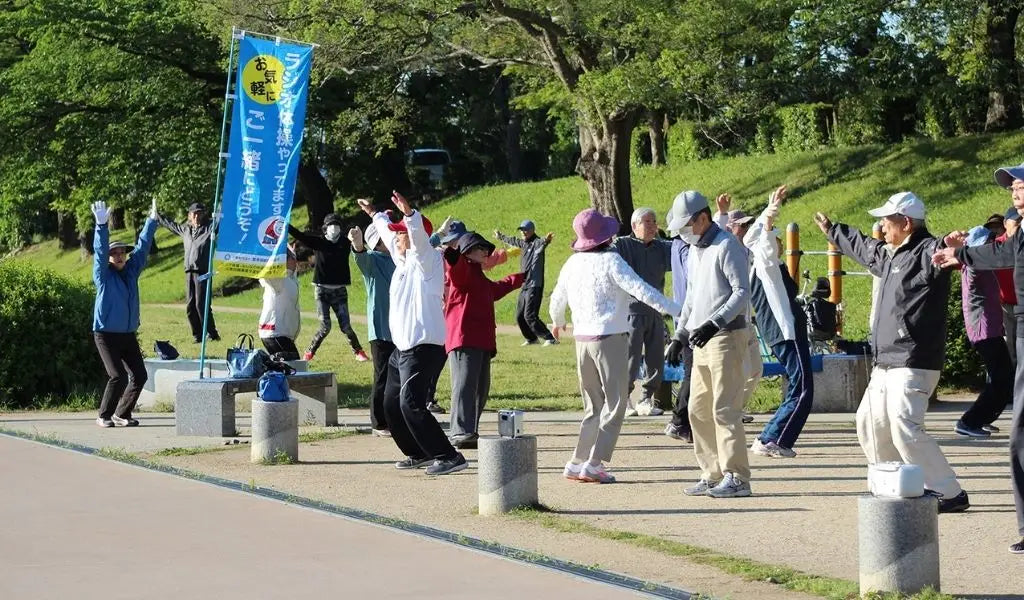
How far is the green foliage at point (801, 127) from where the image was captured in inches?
1405

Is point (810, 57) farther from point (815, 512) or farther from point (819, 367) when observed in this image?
point (815, 512)

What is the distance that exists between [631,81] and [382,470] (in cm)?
1509

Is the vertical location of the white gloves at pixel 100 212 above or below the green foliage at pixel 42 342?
above

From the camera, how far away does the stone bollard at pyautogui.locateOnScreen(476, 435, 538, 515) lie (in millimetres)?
8633

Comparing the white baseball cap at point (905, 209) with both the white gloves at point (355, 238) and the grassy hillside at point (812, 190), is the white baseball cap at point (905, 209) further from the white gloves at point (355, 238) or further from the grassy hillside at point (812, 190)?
the grassy hillside at point (812, 190)

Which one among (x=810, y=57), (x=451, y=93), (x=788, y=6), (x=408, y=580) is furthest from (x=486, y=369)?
(x=451, y=93)

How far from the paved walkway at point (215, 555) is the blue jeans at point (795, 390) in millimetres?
3843

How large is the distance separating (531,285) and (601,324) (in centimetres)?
1098

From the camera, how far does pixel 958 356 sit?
1538 cm

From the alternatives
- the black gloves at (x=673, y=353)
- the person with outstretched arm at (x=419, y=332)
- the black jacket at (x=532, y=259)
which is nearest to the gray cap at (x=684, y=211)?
the black gloves at (x=673, y=353)

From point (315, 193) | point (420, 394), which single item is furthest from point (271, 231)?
point (315, 193)

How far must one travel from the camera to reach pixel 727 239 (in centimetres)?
899

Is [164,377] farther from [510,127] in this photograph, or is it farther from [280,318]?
[510,127]

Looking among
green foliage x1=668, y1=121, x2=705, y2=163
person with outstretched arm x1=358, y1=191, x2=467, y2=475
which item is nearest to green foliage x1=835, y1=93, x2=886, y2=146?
green foliage x1=668, y1=121, x2=705, y2=163
